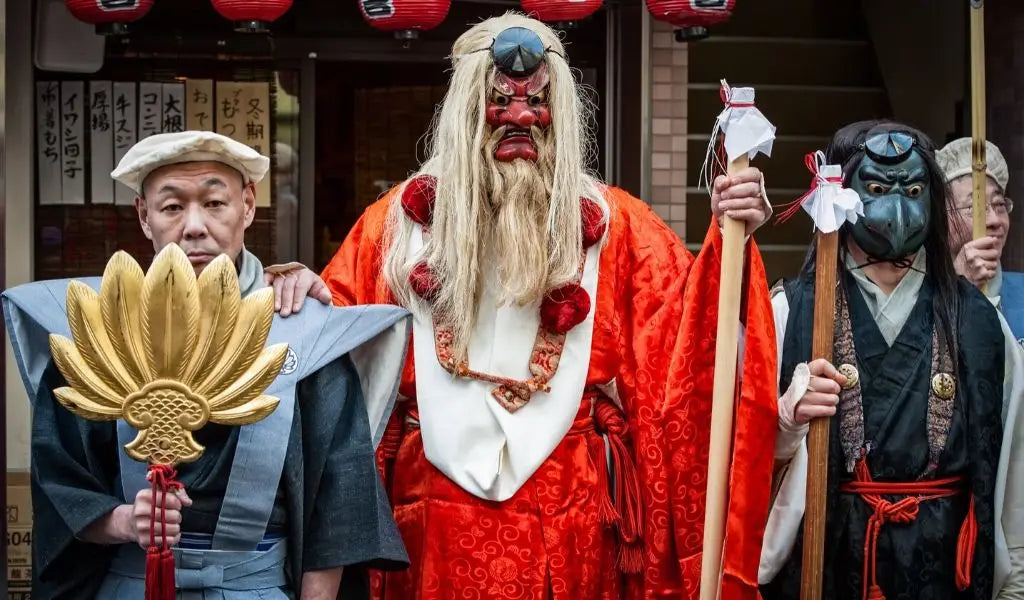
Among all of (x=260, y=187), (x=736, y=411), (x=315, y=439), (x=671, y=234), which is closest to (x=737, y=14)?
(x=260, y=187)

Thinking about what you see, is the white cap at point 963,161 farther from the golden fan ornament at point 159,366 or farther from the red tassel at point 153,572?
the red tassel at point 153,572

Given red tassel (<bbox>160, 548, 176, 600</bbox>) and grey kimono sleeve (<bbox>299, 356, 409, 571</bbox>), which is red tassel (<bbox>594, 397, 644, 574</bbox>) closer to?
grey kimono sleeve (<bbox>299, 356, 409, 571</bbox>)

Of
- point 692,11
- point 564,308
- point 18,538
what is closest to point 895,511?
point 564,308

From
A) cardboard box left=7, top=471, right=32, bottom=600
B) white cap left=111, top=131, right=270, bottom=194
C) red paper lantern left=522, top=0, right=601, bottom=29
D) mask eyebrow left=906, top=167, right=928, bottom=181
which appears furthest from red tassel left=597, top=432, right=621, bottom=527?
cardboard box left=7, top=471, right=32, bottom=600

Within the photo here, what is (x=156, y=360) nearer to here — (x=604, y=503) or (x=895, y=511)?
(x=604, y=503)

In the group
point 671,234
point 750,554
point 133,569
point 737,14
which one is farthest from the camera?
point 737,14

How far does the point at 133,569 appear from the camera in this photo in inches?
136

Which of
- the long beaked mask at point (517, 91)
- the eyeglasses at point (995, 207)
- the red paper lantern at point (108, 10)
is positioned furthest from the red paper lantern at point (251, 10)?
the eyeglasses at point (995, 207)

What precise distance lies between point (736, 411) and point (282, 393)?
3.85 feet

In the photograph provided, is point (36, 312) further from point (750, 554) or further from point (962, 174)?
point (962, 174)

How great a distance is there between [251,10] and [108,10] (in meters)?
0.57

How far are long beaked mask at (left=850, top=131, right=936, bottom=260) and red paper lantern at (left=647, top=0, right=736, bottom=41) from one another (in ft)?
7.91

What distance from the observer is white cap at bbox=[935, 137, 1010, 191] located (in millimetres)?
5102

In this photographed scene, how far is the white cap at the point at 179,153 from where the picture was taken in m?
3.50
